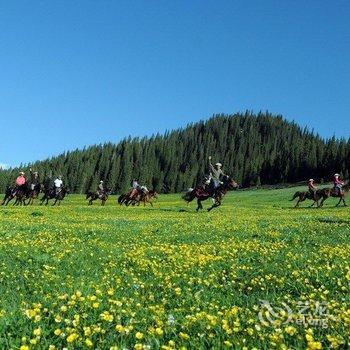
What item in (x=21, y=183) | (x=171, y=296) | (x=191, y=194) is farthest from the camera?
(x=21, y=183)

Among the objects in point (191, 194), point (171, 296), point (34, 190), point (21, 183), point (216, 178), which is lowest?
point (171, 296)

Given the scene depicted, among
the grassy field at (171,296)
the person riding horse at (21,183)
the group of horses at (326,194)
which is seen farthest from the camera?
the group of horses at (326,194)

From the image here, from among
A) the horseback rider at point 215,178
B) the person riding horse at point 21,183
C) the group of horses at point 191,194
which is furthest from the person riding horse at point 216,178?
the person riding horse at point 21,183

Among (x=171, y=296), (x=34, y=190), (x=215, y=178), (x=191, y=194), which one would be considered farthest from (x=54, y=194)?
(x=171, y=296)

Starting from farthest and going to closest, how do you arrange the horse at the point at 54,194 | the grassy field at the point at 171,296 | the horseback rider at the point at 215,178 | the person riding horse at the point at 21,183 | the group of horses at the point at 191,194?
the horse at the point at 54,194 → the person riding horse at the point at 21,183 → the group of horses at the point at 191,194 → the horseback rider at the point at 215,178 → the grassy field at the point at 171,296

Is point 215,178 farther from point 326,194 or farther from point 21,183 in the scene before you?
point 21,183

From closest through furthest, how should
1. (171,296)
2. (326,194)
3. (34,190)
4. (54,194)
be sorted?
(171,296)
(34,190)
(54,194)
(326,194)

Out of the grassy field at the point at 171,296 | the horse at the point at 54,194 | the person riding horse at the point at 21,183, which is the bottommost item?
the grassy field at the point at 171,296

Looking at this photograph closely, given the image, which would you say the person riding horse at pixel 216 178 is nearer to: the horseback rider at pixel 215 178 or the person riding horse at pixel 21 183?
the horseback rider at pixel 215 178

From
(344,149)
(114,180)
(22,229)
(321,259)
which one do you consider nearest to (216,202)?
(22,229)

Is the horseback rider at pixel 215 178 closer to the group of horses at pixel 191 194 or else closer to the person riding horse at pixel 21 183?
the group of horses at pixel 191 194

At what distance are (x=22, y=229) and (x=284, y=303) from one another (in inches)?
579

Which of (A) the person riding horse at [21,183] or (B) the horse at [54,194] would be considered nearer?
(A) the person riding horse at [21,183]

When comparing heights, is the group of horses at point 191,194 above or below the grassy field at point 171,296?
above
